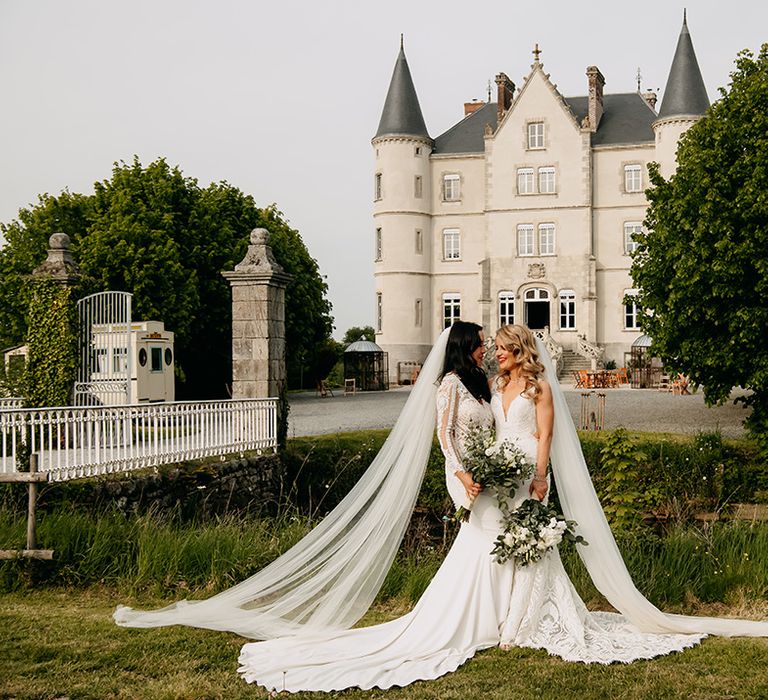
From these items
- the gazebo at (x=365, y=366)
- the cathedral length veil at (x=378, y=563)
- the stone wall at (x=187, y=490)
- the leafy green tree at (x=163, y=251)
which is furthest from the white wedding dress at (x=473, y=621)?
the gazebo at (x=365, y=366)

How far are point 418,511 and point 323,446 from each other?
334 centimetres

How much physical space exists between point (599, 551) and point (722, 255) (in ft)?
37.4

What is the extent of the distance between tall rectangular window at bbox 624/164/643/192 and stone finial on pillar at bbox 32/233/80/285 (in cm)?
3368

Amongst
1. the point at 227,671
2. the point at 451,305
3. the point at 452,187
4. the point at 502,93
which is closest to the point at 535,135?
the point at 502,93

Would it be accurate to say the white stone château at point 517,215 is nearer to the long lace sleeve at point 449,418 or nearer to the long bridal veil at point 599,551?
the long bridal veil at point 599,551

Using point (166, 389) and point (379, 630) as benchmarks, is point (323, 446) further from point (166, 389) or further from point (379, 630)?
point (379, 630)

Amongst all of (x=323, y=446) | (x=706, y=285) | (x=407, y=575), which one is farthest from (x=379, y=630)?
(x=706, y=285)

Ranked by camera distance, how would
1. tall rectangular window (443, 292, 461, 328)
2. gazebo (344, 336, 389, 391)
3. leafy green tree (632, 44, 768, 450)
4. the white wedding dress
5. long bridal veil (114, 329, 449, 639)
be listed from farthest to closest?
tall rectangular window (443, 292, 461, 328) < gazebo (344, 336, 389, 391) < leafy green tree (632, 44, 768, 450) < long bridal veil (114, 329, 449, 639) < the white wedding dress

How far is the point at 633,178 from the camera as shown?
43938 mm

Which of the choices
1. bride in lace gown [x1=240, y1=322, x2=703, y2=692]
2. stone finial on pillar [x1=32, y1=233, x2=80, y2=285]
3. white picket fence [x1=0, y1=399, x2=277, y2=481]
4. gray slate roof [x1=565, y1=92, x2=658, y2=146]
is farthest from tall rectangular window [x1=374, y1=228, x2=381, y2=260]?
bride in lace gown [x1=240, y1=322, x2=703, y2=692]

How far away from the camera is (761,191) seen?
53.6 ft

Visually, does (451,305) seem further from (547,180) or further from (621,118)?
(621,118)

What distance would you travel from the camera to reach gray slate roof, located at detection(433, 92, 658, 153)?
146ft

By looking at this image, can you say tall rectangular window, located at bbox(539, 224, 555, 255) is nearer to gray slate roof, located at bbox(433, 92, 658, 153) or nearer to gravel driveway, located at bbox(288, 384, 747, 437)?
gray slate roof, located at bbox(433, 92, 658, 153)
